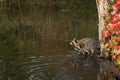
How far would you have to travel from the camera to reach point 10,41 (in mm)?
22141

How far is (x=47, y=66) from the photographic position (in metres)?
15.8

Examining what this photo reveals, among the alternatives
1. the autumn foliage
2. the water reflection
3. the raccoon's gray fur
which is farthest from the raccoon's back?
the autumn foliage

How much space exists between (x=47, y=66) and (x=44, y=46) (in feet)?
16.6

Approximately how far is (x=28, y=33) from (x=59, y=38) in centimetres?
295

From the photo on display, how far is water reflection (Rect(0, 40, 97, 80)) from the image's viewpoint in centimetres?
1425

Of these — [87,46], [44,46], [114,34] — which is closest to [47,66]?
[87,46]

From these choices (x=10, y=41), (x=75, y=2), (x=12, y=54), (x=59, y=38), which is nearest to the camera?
(x=12, y=54)

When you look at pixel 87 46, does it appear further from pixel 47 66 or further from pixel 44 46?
pixel 44 46

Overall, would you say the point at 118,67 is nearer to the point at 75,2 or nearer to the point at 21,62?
the point at 21,62

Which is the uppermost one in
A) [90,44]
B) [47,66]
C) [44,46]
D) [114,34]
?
[114,34]

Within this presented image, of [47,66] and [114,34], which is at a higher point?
[114,34]

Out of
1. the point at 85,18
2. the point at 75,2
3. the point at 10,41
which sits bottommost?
the point at 10,41

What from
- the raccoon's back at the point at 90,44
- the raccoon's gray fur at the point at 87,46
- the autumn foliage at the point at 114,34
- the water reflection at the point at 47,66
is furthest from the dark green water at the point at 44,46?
the autumn foliage at the point at 114,34

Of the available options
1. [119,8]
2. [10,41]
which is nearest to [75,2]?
[10,41]
